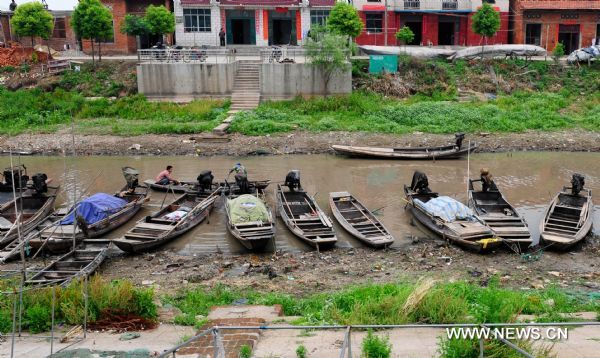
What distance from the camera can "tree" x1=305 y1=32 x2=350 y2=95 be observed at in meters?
32.2

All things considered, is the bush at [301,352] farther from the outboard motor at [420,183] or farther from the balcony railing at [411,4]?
the balcony railing at [411,4]

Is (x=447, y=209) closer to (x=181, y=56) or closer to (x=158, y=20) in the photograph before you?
(x=181, y=56)

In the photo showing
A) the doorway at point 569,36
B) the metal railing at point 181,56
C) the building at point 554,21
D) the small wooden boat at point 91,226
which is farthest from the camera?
the doorway at point 569,36

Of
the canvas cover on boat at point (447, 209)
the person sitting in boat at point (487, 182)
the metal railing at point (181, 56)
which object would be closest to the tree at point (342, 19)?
the metal railing at point (181, 56)

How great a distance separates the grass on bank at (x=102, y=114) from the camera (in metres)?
30.5

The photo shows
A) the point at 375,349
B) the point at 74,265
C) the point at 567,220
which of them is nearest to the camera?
the point at 375,349

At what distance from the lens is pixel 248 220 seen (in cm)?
1691

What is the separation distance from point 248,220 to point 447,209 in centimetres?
568

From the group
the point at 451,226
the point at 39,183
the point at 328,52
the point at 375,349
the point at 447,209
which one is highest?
the point at 328,52

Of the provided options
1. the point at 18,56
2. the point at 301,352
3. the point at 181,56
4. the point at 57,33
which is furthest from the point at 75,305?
the point at 57,33

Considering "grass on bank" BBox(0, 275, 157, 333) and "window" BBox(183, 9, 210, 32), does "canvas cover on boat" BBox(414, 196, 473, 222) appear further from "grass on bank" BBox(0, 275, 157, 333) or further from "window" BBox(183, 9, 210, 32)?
"window" BBox(183, 9, 210, 32)

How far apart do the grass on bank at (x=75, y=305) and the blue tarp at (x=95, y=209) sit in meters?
6.13

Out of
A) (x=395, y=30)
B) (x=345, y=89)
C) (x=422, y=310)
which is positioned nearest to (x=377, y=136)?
(x=345, y=89)

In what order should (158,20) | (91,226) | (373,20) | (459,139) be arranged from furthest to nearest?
(373,20)
(158,20)
(459,139)
(91,226)
